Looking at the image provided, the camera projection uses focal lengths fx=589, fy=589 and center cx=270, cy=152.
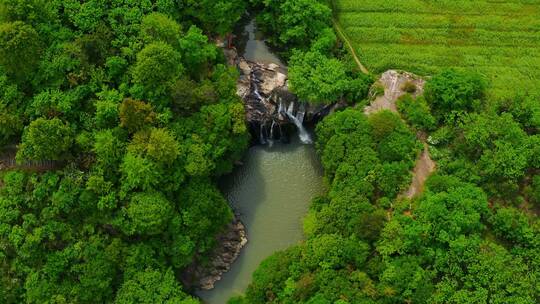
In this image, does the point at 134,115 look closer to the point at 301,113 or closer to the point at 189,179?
the point at 189,179

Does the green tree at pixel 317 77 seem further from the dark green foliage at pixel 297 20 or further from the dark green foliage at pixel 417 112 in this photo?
the dark green foliage at pixel 417 112

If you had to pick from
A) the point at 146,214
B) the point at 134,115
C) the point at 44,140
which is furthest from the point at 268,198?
the point at 44,140

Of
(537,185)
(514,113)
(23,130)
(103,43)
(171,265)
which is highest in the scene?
(103,43)

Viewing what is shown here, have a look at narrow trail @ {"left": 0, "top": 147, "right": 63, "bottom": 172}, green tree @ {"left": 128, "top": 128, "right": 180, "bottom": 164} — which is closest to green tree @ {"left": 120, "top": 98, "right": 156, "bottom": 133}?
green tree @ {"left": 128, "top": 128, "right": 180, "bottom": 164}

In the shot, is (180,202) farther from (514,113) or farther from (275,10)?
(514,113)

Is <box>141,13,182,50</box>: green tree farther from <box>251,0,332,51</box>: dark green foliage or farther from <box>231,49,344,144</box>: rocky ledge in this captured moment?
<box>251,0,332,51</box>: dark green foliage

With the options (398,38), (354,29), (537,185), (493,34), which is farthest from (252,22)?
(537,185)

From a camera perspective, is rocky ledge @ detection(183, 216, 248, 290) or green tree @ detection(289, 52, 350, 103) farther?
green tree @ detection(289, 52, 350, 103)

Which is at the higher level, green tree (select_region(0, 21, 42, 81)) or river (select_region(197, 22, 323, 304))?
green tree (select_region(0, 21, 42, 81))
